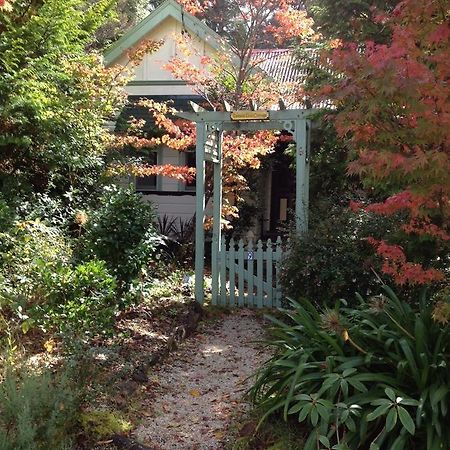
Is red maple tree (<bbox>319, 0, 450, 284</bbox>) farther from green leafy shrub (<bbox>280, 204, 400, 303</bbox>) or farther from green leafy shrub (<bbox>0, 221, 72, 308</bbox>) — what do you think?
green leafy shrub (<bbox>0, 221, 72, 308</bbox>)

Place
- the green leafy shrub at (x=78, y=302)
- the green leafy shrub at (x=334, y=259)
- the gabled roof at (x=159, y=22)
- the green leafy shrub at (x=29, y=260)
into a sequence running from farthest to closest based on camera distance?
1. the gabled roof at (x=159, y=22)
2. the green leafy shrub at (x=334, y=259)
3. the green leafy shrub at (x=29, y=260)
4. the green leafy shrub at (x=78, y=302)

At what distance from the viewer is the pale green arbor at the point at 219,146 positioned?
7.45 meters

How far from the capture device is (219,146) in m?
8.47

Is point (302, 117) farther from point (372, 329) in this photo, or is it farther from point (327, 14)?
point (372, 329)

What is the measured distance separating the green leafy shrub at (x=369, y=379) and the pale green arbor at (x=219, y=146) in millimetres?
2972

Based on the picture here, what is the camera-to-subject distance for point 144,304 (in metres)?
7.25

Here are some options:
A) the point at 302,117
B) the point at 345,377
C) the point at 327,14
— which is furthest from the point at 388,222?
the point at 327,14

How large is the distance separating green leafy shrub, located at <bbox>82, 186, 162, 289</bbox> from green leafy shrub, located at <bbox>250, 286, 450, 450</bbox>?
9.44 ft

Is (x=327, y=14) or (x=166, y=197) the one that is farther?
(x=166, y=197)

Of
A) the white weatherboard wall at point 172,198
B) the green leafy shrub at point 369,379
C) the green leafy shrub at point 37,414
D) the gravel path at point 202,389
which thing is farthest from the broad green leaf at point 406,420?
the white weatherboard wall at point 172,198

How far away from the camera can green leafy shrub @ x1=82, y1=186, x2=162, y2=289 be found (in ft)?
21.9

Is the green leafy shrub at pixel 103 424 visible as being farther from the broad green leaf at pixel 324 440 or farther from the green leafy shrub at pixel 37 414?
the broad green leaf at pixel 324 440

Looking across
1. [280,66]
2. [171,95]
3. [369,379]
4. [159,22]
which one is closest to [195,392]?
[369,379]

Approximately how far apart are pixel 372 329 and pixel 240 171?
876 centimetres
